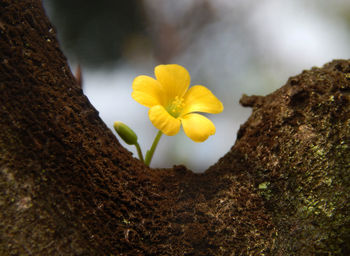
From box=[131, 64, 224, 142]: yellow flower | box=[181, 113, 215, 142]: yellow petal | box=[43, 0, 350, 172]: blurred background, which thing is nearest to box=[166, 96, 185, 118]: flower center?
box=[131, 64, 224, 142]: yellow flower

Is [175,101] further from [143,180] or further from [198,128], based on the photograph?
[143,180]

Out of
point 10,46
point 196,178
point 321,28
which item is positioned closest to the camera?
point 10,46

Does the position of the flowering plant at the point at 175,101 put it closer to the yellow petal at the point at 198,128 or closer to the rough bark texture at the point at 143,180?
the yellow petal at the point at 198,128

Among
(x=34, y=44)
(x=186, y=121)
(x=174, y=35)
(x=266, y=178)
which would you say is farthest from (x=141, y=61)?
(x=266, y=178)

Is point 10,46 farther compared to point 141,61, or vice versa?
point 141,61

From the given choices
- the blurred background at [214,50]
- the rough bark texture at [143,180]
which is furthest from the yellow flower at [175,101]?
the blurred background at [214,50]

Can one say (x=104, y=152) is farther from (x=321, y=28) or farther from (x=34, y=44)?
(x=321, y=28)

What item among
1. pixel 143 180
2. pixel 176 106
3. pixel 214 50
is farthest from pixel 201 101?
pixel 214 50
